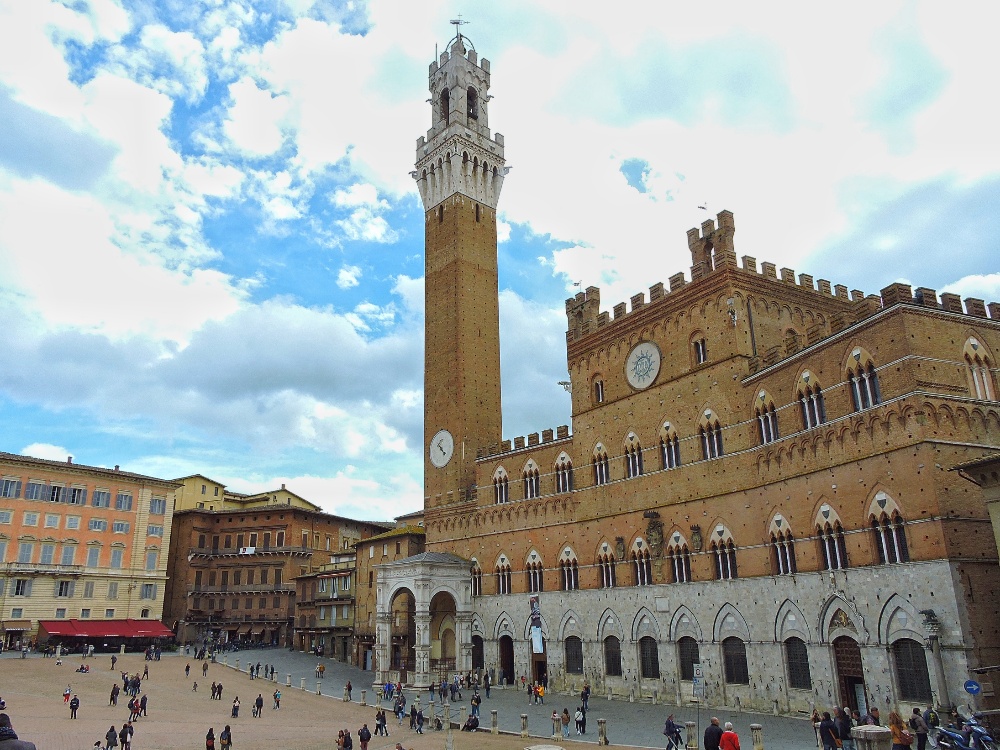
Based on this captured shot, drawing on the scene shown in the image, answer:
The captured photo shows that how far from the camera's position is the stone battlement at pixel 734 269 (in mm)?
25875

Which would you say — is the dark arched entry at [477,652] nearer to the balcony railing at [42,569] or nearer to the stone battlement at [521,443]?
the stone battlement at [521,443]

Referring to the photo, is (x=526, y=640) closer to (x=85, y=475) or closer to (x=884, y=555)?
(x=884, y=555)

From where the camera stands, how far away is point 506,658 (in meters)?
42.8

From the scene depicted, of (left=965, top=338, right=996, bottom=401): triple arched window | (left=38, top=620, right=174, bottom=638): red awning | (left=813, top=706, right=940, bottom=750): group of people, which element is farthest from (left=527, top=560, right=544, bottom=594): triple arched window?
(left=38, top=620, right=174, bottom=638): red awning

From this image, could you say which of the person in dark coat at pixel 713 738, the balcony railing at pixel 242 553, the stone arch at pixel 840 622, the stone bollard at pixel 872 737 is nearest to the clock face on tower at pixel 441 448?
the balcony railing at pixel 242 553

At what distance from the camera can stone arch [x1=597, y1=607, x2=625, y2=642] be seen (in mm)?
36156

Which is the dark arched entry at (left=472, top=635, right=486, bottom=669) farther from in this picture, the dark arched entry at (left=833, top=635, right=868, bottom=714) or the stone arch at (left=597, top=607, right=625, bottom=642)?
the dark arched entry at (left=833, top=635, right=868, bottom=714)

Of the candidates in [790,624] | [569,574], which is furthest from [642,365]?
[790,624]

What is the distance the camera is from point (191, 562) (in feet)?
217

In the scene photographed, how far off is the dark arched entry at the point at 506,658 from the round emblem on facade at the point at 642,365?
16.3 meters

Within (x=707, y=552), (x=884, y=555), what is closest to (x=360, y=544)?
(x=707, y=552)

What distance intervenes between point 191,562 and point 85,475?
13.7 m

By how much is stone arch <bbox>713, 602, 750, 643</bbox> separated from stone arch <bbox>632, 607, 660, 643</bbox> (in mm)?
3474

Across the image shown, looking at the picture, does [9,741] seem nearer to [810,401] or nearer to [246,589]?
[810,401]
